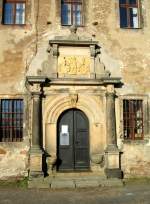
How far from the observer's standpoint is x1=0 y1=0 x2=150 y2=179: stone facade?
1111 centimetres

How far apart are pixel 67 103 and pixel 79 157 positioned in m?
Answer: 1.90

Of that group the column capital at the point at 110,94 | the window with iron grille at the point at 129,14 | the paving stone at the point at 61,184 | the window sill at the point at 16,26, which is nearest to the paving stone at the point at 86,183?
the paving stone at the point at 61,184

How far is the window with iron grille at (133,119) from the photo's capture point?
1170 cm

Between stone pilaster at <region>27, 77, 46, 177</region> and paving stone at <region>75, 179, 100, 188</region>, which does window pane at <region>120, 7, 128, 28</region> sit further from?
paving stone at <region>75, 179, 100, 188</region>

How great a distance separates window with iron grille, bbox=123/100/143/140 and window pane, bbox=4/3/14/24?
16.4 ft

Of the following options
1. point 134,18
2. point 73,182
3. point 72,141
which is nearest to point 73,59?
point 72,141

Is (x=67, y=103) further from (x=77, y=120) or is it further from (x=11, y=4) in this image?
(x=11, y=4)

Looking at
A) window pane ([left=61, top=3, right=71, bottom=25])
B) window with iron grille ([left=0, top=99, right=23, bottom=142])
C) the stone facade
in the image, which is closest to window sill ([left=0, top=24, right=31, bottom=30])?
the stone facade

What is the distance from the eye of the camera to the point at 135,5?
12.6m

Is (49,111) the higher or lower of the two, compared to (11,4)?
lower

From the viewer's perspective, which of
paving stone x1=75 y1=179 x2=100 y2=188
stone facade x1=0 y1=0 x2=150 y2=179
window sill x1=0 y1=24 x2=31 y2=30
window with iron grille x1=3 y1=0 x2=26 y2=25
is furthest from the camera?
window with iron grille x1=3 y1=0 x2=26 y2=25

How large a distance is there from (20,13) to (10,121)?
154 inches

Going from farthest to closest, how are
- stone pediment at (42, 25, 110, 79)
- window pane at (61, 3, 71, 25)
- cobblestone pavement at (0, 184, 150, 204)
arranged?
window pane at (61, 3, 71, 25), stone pediment at (42, 25, 110, 79), cobblestone pavement at (0, 184, 150, 204)

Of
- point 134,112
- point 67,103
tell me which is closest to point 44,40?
point 67,103
